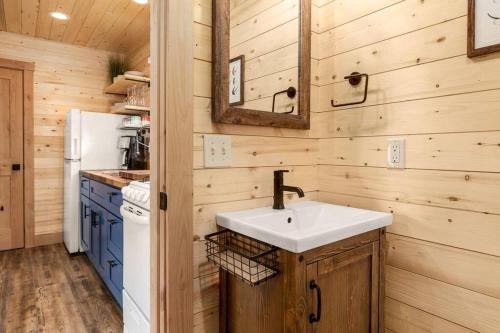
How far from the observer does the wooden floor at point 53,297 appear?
6.88 ft

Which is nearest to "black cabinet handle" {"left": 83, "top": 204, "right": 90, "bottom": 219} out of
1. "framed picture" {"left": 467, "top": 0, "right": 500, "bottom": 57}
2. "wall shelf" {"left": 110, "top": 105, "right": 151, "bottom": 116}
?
"wall shelf" {"left": 110, "top": 105, "right": 151, "bottom": 116}

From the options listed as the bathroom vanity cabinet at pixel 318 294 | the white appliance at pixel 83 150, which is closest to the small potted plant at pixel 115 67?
the white appliance at pixel 83 150

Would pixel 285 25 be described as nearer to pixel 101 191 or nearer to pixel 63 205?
pixel 101 191

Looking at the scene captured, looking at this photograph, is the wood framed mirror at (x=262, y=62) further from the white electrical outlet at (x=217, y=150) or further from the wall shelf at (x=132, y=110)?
the wall shelf at (x=132, y=110)

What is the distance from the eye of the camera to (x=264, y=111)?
1.39m

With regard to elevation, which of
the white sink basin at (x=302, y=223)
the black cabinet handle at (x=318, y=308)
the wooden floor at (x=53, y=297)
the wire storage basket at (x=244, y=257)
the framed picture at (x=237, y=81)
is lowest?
the wooden floor at (x=53, y=297)

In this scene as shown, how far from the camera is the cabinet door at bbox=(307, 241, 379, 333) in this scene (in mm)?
970

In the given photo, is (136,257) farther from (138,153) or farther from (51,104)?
(51,104)

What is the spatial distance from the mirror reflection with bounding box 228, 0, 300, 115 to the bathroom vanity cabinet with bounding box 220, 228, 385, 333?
677 millimetres

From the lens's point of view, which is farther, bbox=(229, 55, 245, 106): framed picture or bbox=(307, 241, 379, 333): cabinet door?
bbox=(229, 55, 245, 106): framed picture

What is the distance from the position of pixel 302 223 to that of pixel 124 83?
3114 millimetres

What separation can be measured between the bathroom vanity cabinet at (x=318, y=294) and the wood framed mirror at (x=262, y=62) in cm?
61

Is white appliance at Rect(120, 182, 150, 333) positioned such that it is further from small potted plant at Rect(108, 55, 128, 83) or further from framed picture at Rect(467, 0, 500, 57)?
small potted plant at Rect(108, 55, 128, 83)

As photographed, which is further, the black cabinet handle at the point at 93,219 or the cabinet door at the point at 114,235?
the black cabinet handle at the point at 93,219
